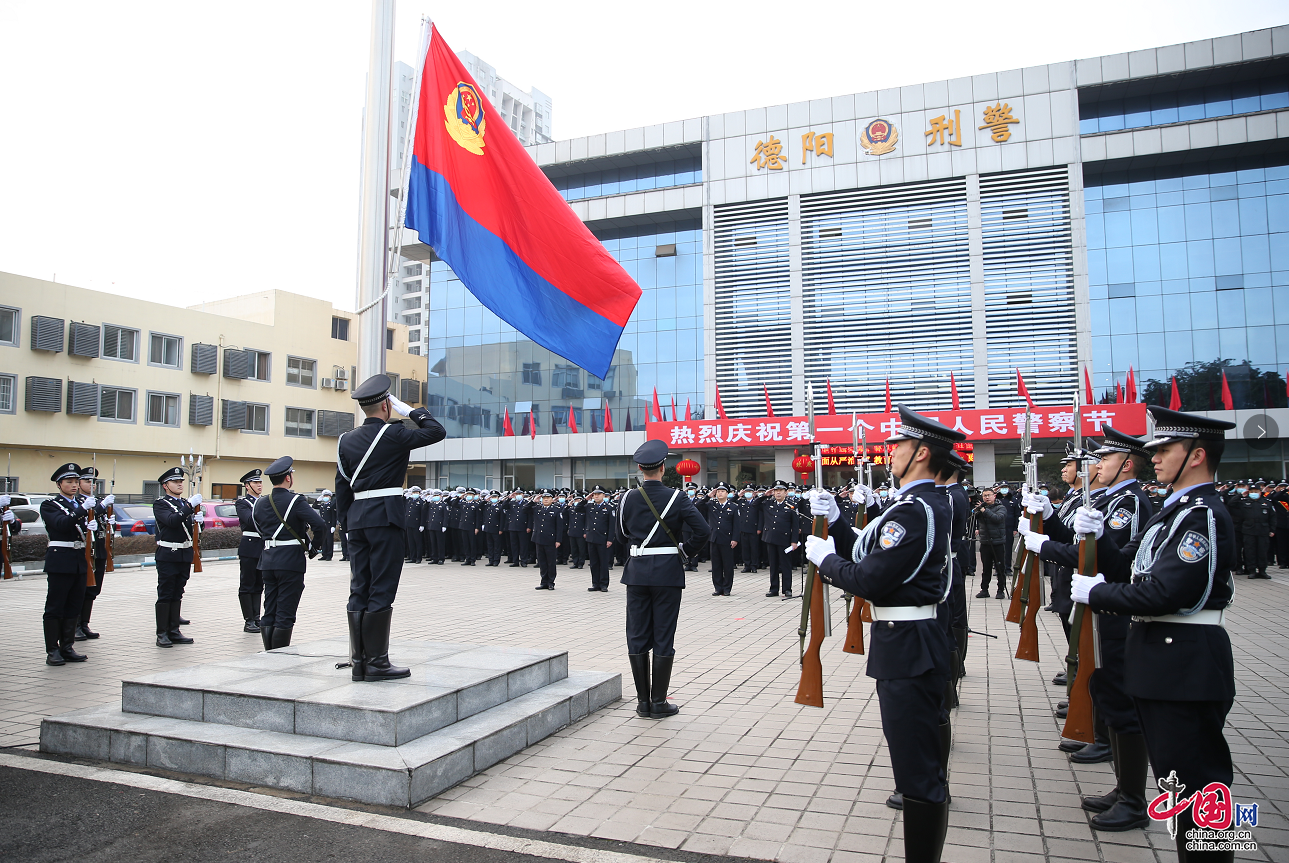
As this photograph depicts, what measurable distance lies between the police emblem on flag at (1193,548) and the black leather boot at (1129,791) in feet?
3.86

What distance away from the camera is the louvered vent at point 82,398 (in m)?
30.7

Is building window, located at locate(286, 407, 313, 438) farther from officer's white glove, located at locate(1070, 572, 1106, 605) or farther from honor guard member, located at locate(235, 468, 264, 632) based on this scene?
officer's white glove, located at locate(1070, 572, 1106, 605)

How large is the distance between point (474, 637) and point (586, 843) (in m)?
5.63

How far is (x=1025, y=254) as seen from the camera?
2936 centimetres

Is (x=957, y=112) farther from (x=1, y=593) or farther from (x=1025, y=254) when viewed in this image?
(x=1, y=593)

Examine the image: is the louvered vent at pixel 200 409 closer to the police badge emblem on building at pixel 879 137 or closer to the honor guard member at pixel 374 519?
the police badge emblem on building at pixel 879 137

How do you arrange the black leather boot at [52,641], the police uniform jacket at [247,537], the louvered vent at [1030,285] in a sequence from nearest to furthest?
the black leather boot at [52,641] < the police uniform jacket at [247,537] < the louvered vent at [1030,285]

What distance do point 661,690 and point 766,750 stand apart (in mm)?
1029

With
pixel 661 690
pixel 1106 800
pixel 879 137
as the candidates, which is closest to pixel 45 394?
pixel 661 690

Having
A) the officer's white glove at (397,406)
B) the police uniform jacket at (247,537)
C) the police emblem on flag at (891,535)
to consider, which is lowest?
the police uniform jacket at (247,537)

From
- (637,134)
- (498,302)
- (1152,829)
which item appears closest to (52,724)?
(498,302)

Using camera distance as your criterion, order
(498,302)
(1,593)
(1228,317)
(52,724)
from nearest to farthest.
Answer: (52,724) → (498,302) → (1,593) → (1228,317)

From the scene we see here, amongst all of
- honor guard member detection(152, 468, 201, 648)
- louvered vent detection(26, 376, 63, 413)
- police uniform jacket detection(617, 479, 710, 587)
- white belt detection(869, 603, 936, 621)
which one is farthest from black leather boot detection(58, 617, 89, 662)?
louvered vent detection(26, 376, 63, 413)

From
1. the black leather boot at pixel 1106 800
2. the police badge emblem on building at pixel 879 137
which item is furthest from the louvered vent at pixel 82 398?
the black leather boot at pixel 1106 800
